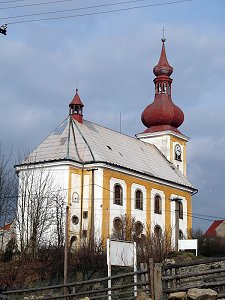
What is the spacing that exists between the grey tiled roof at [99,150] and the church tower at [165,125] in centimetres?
328

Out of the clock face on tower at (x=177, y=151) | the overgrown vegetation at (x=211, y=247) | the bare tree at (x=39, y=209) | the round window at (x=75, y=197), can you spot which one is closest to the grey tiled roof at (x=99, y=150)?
the bare tree at (x=39, y=209)

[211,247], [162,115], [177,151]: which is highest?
[162,115]

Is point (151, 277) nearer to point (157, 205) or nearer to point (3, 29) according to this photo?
point (3, 29)

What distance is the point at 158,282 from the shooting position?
58.2 ft

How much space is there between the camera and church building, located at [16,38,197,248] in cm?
5331

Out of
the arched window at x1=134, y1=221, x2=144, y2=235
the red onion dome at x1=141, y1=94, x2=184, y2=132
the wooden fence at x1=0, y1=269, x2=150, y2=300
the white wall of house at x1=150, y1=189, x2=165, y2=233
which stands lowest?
the wooden fence at x1=0, y1=269, x2=150, y2=300

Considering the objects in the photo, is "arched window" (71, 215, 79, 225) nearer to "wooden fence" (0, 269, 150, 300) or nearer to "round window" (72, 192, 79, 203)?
"round window" (72, 192, 79, 203)

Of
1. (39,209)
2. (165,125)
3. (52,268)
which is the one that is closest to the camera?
(52,268)

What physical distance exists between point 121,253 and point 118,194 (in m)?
34.6

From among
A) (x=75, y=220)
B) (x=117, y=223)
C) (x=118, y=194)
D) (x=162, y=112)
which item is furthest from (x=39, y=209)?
(x=162, y=112)

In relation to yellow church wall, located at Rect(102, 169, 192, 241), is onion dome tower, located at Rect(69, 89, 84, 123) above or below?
above

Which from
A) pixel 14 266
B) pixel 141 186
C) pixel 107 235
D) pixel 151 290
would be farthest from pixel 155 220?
pixel 151 290

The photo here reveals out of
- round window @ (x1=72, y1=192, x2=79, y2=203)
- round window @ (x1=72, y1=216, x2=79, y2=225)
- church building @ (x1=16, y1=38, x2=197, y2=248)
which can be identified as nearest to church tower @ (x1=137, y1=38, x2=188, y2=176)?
church building @ (x1=16, y1=38, x2=197, y2=248)

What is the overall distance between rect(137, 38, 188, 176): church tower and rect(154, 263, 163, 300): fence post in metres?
50.4
